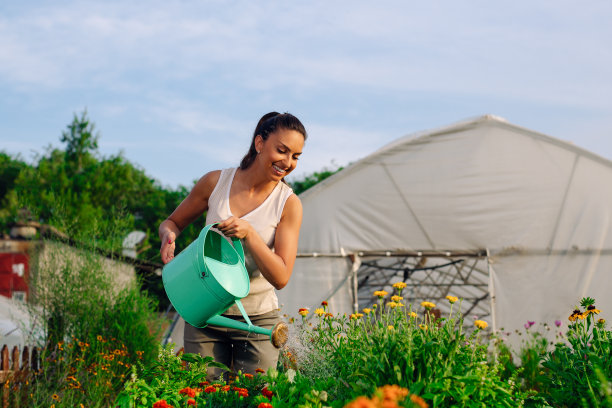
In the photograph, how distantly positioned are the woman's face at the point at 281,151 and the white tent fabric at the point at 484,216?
448 cm

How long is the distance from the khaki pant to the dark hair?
66 cm

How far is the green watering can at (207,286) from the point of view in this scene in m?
2.11

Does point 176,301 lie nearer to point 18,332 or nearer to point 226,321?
point 226,321

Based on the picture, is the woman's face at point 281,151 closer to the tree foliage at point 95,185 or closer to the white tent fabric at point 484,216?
the white tent fabric at point 484,216

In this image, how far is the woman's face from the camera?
2289 mm

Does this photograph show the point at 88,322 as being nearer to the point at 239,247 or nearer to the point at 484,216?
the point at 239,247

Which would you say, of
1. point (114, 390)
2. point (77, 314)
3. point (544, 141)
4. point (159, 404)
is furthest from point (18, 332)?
point (544, 141)

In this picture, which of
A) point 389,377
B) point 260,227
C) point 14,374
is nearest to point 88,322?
point 14,374

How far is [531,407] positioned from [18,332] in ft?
17.5

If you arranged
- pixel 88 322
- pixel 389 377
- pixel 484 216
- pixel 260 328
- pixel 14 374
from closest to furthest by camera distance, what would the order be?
pixel 389 377, pixel 260 328, pixel 14 374, pixel 88 322, pixel 484 216

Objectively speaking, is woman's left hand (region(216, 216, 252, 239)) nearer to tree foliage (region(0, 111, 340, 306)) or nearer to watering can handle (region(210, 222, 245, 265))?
watering can handle (region(210, 222, 245, 265))

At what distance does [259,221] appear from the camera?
94.3 inches

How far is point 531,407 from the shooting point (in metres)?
2.09

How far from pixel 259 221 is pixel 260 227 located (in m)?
0.02
